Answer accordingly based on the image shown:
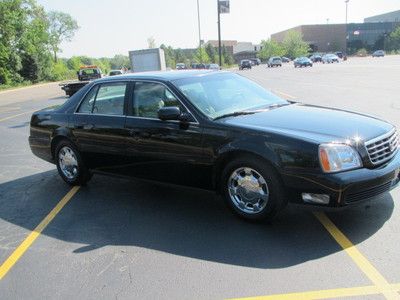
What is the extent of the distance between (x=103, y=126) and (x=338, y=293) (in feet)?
12.5

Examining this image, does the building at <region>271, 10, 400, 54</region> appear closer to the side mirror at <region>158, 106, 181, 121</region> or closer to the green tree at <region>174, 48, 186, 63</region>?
the green tree at <region>174, 48, 186, 63</region>

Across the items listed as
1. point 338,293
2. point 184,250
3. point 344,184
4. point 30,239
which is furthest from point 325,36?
point 338,293

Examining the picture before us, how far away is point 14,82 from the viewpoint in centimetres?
5475

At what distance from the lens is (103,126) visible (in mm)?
6133

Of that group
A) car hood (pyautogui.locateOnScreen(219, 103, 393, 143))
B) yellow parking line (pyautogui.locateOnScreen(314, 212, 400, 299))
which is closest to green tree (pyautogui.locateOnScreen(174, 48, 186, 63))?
car hood (pyautogui.locateOnScreen(219, 103, 393, 143))

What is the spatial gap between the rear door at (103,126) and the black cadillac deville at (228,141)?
0.05ft

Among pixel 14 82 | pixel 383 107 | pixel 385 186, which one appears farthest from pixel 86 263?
pixel 14 82

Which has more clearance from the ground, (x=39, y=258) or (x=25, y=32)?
(x=25, y=32)

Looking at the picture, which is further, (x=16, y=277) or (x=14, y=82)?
(x=14, y=82)

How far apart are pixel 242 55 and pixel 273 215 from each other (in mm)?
147367

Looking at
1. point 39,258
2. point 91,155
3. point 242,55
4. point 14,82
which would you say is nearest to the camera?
point 39,258

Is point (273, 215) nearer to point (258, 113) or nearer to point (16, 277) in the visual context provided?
point (258, 113)

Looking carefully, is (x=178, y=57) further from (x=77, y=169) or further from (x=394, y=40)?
(x=77, y=169)

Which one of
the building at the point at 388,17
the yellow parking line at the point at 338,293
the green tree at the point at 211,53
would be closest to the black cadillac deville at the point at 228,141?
the yellow parking line at the point at 338,293
